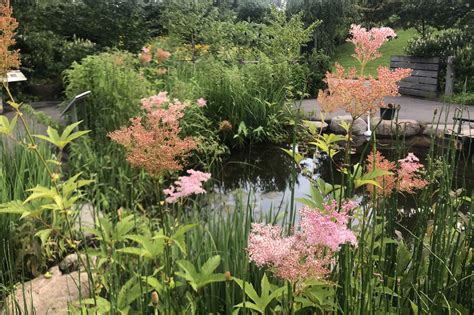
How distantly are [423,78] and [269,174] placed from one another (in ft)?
23.0

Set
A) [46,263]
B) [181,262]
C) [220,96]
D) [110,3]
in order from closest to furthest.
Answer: [181,262]
[46,263]
[220,96]
[110,3]

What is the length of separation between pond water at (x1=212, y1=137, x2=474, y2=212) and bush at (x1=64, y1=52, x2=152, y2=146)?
1018 mm

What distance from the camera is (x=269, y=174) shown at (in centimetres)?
516

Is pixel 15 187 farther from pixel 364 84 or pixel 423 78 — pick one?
pixel 423 78

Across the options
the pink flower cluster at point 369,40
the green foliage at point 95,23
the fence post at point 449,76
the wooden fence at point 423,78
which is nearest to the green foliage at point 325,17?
the wooden fence at point 423,78

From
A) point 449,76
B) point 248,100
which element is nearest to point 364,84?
point 248,100

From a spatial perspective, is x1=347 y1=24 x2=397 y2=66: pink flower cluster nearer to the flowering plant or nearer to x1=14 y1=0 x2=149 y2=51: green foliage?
the flowering plant

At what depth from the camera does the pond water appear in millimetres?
4215

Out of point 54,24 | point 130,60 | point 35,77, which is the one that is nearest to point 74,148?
point 130,60

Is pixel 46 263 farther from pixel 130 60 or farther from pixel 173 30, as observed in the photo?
pixel 173 30

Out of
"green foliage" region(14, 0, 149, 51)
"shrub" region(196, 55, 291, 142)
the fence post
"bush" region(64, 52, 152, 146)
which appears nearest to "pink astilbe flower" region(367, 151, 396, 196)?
Result: "bush" region(64, 52, 152, 146)

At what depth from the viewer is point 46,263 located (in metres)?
2.45

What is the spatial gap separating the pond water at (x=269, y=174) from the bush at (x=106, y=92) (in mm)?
1018

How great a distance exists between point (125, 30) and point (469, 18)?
27.2 ft
